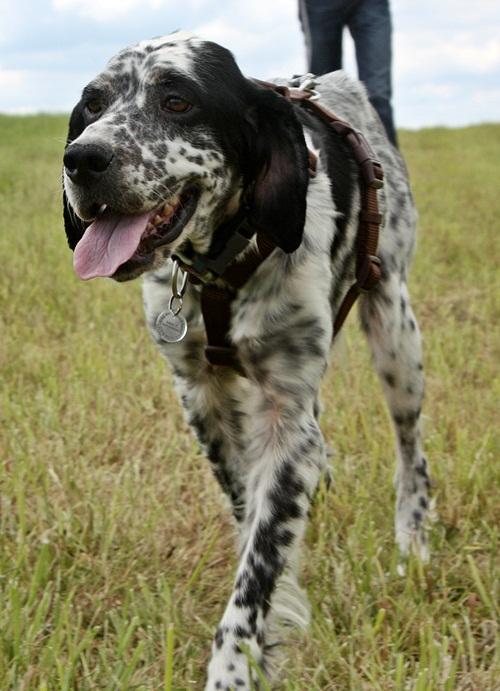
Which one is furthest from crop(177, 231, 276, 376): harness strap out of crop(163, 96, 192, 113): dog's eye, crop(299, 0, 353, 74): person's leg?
crop(299, 0, 353, 74): person's leg

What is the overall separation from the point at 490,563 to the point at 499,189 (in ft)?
32.9

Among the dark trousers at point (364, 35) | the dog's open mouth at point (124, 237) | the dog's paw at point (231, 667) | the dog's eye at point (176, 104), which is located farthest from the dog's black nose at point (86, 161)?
the dark trousers at point (364, 35)

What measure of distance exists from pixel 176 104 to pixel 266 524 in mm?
1124

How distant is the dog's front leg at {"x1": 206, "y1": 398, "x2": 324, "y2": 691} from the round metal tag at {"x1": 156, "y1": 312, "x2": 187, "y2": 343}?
0.32 metres

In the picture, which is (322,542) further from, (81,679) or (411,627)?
(81,679)

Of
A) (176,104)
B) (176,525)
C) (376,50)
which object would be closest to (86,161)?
(176,104)

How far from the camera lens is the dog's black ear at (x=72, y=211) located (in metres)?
3.04

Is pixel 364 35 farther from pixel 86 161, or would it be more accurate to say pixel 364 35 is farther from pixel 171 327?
pixel 86 161

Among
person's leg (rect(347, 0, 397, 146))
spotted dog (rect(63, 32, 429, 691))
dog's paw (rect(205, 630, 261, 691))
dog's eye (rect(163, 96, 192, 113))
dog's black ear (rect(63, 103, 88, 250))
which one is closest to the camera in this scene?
dog's paw (rect(205, 630, 261, 691))

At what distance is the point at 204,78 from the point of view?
2.84m

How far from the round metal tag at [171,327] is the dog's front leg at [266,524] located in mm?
317

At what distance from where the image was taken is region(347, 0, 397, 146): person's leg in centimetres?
655

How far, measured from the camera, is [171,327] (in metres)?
3.11

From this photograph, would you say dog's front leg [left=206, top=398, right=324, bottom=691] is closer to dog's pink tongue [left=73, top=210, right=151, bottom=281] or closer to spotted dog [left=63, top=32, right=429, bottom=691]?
spotted dog [left=63, top=32, right=429, bottom=691]
